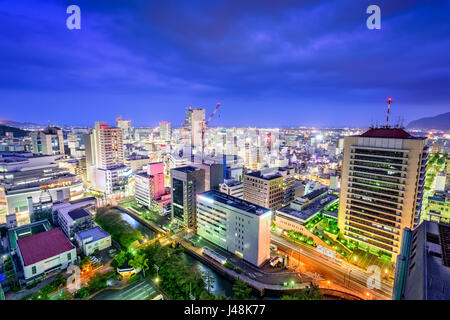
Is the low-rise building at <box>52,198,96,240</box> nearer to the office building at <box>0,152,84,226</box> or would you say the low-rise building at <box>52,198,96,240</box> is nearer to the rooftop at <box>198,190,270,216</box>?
the office building at <box>0,152,84,226</box>

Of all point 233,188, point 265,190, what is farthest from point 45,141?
point 265,190

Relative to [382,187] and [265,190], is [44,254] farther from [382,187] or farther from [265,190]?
[382,187]

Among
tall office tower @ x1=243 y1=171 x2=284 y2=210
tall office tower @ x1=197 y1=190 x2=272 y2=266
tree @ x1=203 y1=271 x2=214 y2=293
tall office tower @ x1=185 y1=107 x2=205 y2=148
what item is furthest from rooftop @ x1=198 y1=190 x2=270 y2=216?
tall office tower @ x1=185 y1=107 x2=205 y2=148

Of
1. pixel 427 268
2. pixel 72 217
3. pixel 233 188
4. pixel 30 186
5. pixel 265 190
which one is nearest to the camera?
pixel 427 268

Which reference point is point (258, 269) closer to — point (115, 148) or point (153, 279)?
point (153, 279)

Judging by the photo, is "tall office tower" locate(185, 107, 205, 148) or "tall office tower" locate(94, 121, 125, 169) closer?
"tall office tower" locate(94, 121, 125, 169)
